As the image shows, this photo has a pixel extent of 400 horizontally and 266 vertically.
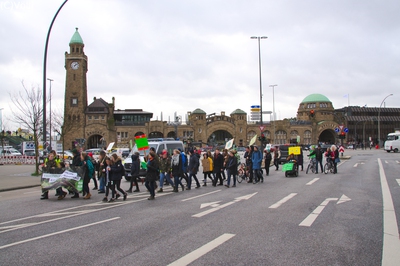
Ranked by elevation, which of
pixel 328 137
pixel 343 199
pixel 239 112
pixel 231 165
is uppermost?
pixel 239 112

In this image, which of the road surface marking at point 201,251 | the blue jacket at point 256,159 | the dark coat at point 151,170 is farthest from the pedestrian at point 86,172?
the blue jacket at point 256,159

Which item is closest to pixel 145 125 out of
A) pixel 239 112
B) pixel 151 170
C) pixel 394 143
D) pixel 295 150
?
pixel 239 112

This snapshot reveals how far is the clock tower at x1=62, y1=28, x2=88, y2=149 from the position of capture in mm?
74750

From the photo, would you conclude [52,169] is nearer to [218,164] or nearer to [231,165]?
[218,164]

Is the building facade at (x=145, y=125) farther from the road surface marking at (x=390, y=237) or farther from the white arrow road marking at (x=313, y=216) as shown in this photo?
the road surface marking at (x=390, y=237)

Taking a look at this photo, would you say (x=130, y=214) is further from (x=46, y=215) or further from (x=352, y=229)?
(x=352, y=229)

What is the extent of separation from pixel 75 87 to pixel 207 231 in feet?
243

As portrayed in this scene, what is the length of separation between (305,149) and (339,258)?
245 feet

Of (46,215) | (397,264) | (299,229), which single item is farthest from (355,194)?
(46,215)

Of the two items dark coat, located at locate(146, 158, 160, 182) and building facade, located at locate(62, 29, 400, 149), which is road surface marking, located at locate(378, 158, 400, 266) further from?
building facade, located at locate(62, 29, 400, 149)

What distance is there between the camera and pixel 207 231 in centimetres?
754

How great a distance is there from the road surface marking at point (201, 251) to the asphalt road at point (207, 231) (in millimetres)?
16

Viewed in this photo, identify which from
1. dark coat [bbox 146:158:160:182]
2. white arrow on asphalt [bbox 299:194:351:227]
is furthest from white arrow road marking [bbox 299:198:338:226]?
dark coat [bbox 146:158:160:182]

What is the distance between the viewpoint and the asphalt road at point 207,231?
5.84 metres
